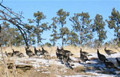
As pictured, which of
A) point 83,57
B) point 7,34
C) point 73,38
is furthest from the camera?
point 73,38

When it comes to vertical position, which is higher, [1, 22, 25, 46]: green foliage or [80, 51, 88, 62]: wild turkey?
[1, 22, 25, 46]: green foliage

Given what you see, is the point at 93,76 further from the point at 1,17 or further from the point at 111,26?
the point at 111,26

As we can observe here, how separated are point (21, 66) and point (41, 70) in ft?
2.19

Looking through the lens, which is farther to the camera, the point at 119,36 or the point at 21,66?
the point at 119,36

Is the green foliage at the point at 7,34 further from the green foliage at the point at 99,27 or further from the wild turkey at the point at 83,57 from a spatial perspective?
the green foliage at the point at 99,27

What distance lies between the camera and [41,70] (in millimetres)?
7035

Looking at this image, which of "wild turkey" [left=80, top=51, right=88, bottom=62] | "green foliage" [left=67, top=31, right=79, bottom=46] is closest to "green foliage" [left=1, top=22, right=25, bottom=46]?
"wild turkey" [left=80, top=51, right=88, bottom=62]

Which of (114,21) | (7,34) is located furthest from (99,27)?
(7,34)

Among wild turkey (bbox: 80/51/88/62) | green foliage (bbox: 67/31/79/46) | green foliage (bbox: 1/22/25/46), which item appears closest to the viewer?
green foliage (bbox: 1/22/25/46)

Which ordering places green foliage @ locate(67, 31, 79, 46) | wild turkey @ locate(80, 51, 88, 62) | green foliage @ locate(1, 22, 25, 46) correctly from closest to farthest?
green foliage @ locate(1, 22, 25, 46), wild turkey @ locate(80, 51, 88, 62), green foliage @ locate(67, 31, 79, 46)

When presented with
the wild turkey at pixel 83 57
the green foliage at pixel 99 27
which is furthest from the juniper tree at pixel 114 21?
the wild turkey at pixel 83 57

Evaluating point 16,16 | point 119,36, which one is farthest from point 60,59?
point 119,36

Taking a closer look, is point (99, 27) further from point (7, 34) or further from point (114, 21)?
point (7, 34)

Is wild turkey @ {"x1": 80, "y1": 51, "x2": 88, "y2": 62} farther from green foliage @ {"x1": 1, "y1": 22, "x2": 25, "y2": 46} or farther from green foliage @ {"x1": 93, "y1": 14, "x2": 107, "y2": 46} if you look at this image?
green foliage @ {"x1": 93, "y1": 14, "x2": 107, "y2": 46}
